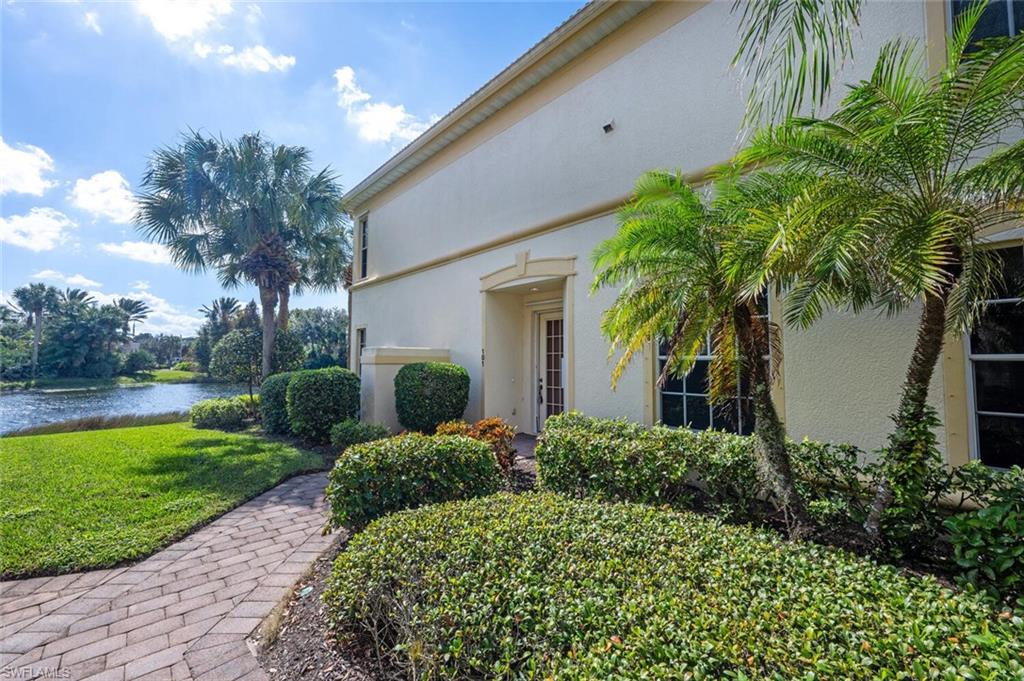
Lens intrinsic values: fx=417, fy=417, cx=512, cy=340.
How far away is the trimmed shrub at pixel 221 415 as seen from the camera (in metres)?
11.3

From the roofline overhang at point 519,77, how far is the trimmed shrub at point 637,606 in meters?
7.26

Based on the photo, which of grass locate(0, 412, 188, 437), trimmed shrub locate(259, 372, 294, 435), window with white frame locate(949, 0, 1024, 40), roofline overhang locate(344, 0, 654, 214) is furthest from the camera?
grass locate(0, 412, 188, 437)

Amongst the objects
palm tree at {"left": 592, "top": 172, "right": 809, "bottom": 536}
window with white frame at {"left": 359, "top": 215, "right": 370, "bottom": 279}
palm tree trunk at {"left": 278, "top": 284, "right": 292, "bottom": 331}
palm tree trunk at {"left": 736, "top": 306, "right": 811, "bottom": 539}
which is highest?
window with white frame at {"left": 359, "top": 215, "right": 370, "bottom": 279}

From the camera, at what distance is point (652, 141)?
628 cm

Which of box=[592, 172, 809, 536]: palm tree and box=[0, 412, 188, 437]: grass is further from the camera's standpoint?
box=[0, 412, 188, 437]: grass

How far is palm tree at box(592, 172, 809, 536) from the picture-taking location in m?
3.58

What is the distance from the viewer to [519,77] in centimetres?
806

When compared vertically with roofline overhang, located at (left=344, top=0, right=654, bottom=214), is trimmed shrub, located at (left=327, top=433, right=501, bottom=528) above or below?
below

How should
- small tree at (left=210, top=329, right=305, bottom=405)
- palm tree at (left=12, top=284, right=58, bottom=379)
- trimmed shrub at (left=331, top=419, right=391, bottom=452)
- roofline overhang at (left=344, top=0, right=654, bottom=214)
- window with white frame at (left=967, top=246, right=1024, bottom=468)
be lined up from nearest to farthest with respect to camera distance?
window with white frame at (left=967, top=246, right=1024, bottom=468) → roofline overhang at (left=344, top=0, right=654, bottom=214) → trimmed shrub at (left=331, top=419, right=391, bottom=452) → small tree at (left=210, top=329, right=305, bottom=405) → palm tree at (left=12, top=284, right=58, bottom=379)

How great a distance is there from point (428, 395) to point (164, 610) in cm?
533

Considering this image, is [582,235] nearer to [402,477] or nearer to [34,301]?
[402,477]

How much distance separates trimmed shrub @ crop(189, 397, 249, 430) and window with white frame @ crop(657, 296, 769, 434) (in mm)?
10828

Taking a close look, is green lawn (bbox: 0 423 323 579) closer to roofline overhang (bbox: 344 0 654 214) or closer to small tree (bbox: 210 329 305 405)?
small tree (bbox: 210 329 305 405)

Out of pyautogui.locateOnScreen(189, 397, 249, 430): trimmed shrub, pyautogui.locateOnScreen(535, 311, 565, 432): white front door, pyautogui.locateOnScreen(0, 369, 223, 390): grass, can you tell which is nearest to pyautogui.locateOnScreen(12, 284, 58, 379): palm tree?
pyautogui.locateOnScreen(0, 369, 223, 390): grass
